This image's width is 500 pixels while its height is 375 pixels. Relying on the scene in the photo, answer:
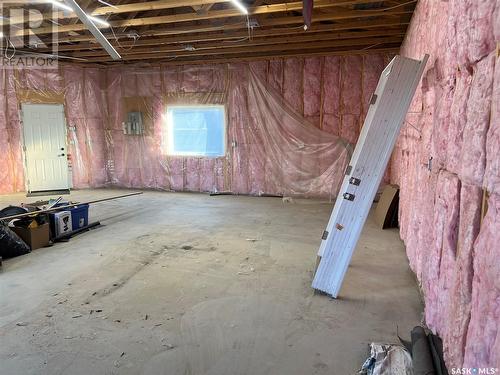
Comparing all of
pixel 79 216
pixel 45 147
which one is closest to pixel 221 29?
pixel 79 216

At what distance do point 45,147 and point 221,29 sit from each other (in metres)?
4.78

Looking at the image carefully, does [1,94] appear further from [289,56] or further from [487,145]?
[487,145]

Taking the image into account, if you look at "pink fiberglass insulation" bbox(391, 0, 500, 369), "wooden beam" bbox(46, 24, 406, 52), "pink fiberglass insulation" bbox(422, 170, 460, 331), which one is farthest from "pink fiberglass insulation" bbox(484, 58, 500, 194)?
"wooden beam" bbox(46, 24, 406, 52)

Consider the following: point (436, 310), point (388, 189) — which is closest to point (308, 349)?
point (436, 310)

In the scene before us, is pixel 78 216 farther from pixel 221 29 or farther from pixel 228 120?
pixel 228 120

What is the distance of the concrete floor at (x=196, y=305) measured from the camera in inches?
81.5

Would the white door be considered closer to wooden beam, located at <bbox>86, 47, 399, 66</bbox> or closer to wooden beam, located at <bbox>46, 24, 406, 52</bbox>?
wooden beam, located at <bbox>86, 47, 399, 66</bbox>

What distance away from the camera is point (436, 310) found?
2141 mm

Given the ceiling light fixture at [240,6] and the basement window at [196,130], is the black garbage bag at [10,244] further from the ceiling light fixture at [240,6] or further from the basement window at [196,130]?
the basement window at [196,130]


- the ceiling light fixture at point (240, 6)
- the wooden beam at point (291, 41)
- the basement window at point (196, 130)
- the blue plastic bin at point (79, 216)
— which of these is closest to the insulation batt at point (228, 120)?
the basement window at point (196, 130)

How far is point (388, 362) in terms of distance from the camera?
6.38 ft

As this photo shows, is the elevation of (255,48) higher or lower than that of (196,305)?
higher

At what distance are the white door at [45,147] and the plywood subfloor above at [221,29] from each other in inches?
50.2

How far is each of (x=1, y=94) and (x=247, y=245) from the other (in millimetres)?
6091
